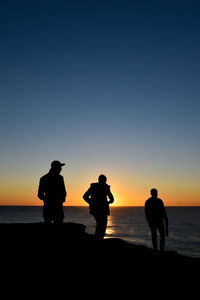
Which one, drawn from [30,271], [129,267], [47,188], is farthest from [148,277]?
[47,188]

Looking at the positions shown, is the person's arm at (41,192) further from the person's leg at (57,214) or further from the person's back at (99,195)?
the person's back at (99,195)

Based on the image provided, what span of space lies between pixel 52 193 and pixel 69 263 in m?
2.06

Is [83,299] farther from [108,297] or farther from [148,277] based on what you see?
[148,277]

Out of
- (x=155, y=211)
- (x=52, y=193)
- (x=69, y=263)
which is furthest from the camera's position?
(x=155, y=211)

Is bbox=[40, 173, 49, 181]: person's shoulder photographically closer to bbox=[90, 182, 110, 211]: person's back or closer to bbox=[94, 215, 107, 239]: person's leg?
bbox=[90, 182, 110, 211]: person's back

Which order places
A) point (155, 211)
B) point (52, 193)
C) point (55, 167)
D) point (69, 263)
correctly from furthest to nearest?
1. point (155, 211)
2. point (55, 167)
3. point (52, 193)
4. point (69, 263)

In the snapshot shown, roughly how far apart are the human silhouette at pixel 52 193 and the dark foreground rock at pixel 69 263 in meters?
0.34

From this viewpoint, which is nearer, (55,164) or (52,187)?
(52,187)

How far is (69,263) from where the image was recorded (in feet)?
17.9

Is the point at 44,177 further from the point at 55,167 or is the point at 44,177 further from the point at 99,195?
the point at 99,195

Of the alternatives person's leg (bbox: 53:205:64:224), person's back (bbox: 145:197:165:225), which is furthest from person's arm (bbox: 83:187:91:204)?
person's back (bbox: 145:197:165:225)

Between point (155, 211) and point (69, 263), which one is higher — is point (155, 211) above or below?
above

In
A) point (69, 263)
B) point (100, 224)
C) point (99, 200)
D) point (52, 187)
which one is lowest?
point (69, 263)

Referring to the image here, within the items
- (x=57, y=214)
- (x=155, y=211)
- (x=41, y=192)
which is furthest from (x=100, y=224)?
(x=155, y=211)
